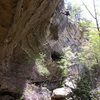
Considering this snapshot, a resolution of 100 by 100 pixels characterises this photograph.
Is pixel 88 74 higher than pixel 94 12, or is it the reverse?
pixel 94 12

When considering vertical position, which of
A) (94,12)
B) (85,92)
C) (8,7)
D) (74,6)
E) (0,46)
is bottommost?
(85,92)

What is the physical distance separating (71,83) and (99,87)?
Result: 1813 mm

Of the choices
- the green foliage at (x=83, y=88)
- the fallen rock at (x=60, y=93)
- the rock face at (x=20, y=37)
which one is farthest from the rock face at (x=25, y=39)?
the green foliage at (x=83, y=88)

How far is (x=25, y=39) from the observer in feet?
31.2

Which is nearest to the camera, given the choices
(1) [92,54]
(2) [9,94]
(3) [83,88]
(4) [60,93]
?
(2) [9,94]

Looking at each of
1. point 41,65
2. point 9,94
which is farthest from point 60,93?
point 9,94

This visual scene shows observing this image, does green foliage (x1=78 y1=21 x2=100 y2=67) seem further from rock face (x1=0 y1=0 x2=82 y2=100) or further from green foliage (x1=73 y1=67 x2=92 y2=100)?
rock face (x1=0 y1=0 x2=82 y2=100)

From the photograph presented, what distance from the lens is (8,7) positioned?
17.4 feet

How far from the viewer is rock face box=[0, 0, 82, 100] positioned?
18.7ft

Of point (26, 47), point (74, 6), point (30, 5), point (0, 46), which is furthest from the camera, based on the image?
point (74, 6)

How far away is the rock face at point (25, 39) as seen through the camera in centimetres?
571

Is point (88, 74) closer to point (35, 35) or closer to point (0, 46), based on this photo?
point (35, 35)

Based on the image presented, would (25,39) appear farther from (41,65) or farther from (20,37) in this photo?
(41,65)

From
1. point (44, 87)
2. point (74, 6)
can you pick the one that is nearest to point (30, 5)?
point (44, 87)
